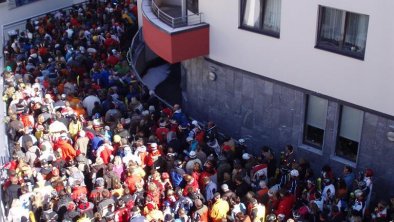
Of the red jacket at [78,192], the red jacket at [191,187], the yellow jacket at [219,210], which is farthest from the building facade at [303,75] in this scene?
the red jacket at [78,192]

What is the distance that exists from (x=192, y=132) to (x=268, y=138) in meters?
2.47

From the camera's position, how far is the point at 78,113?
1847 cm

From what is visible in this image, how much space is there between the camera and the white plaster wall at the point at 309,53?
14688 millimetres

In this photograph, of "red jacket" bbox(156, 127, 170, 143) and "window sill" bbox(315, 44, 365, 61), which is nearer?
"window sill" bbox(315, 44, 365, 61)

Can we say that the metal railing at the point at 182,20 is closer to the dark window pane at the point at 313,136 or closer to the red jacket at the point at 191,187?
the dark window pane at the point at 313,136

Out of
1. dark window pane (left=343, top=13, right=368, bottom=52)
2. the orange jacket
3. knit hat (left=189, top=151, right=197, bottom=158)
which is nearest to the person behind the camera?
dark window pane (left=343, top=13, right=368, bottom=52)

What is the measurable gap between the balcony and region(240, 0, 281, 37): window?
1506 mm

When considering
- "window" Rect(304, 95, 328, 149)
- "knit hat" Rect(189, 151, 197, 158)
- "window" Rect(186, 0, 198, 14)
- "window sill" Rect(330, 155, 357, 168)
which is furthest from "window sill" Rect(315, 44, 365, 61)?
"window" Rect(186, 0, 198, 14)

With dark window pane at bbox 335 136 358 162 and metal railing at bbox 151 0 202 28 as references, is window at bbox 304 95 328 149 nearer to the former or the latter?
dark window pane at bbox 335 136 358 162

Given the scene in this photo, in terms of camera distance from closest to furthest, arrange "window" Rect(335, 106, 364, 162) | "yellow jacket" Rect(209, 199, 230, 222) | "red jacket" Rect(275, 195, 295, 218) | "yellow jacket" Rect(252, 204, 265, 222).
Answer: "yellow jacket" Rect(252, 204, 265, 222), "yellow jacket" Rect(209, 199, 230, 222), "red jacket" Rect(275, 195, 295, 218), "window" Rect(335, 106, 364, 162)

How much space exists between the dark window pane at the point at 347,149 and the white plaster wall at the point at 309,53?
4.24 ft

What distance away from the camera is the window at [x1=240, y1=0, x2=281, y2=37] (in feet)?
Result: 55.9

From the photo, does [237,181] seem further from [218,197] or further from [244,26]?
[244,26]

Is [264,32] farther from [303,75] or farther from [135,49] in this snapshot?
[135,49]
